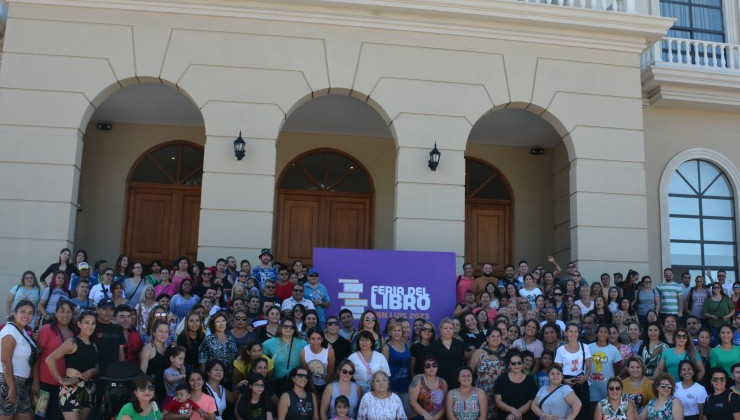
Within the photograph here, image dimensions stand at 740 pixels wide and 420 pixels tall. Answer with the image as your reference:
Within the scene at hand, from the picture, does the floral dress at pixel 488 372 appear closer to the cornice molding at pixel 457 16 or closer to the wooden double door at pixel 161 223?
the cornice molding at pixel 457 16

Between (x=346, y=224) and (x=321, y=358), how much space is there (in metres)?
7.64

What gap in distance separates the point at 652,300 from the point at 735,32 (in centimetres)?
800

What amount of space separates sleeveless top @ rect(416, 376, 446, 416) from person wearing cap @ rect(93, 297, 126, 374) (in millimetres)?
3467

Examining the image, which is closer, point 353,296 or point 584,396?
point 584,396

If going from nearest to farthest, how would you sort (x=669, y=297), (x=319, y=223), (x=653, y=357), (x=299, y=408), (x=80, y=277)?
(x=299, y=408) → (x=653, y=357) → (x=80, y=277) → (x=669, y=297) → (x=319, y=223)

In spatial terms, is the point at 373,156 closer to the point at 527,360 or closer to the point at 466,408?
the point at 527,360

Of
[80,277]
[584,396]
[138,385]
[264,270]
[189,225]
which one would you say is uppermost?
[189,225]

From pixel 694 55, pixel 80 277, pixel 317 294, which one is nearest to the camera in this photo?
pixel 317 294

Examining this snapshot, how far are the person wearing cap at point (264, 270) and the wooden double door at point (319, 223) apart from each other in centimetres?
422

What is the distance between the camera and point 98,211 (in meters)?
16.2

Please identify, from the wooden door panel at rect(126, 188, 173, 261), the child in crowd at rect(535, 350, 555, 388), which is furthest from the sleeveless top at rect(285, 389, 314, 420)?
the wooden door panel at rect(126, 188, 173, 261)

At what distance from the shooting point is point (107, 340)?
27.6ft

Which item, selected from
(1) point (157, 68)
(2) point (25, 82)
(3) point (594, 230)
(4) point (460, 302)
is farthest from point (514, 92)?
(2) point (25, 82)

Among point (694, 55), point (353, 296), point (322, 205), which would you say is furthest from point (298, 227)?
point (694, 55)
